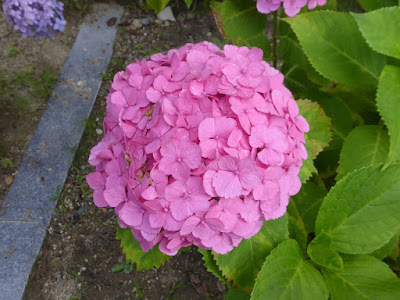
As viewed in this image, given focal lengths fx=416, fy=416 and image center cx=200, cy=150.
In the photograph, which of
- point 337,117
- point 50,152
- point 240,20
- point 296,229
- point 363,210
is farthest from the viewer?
point 50,152

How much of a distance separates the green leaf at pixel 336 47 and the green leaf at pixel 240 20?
0.39 meters

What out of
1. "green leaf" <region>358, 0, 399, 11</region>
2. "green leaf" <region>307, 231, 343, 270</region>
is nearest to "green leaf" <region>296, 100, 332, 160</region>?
"green leaf" <region>307, 231, 343, 270</region>

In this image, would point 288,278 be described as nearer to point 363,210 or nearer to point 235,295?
point 363,210

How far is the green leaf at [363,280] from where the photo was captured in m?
1.07

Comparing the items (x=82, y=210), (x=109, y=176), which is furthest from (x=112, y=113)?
(x=82, y=210)

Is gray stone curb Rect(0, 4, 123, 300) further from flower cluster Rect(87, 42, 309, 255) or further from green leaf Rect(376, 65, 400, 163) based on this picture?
green leaf Rect(376, 65, 400, 163)

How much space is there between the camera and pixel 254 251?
1.14m

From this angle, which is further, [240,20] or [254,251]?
[240,20]

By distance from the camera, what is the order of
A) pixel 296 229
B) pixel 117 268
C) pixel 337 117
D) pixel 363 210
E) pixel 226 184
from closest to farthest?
pixel 226 184, pixel 363 210, pixel 296 229, pixel 337 117, pixel 117 268

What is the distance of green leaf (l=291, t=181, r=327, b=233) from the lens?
1.55 metres

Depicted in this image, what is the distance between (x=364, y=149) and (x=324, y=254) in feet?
1.33

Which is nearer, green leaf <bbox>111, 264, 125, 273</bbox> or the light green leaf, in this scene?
the light green leaf

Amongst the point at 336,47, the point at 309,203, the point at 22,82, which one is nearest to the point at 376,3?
the point at 336,47

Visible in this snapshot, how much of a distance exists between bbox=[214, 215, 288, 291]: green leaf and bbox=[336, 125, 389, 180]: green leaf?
0.31 meters
